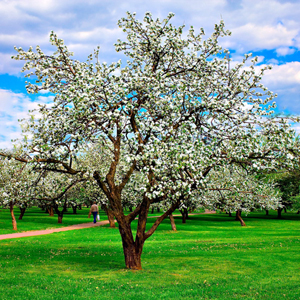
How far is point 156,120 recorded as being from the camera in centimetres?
1305

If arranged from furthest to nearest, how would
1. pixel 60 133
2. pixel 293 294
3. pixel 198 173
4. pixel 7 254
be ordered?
pixel 7 254
pixel 60 133
pixel 198 173
pixel 293 294

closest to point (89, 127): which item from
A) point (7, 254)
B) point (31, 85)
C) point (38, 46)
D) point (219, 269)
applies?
point (31, 85)

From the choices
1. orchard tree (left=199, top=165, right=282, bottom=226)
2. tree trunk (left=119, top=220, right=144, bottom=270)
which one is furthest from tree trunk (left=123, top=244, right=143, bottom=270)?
orchard tree (left=199, top=165, right=282, bottom=226)

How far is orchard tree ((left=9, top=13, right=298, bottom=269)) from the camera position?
37.5 ft

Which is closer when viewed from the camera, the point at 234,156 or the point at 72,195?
the point at 234,156

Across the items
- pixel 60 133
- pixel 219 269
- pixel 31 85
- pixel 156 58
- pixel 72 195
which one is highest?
pixel 156 58

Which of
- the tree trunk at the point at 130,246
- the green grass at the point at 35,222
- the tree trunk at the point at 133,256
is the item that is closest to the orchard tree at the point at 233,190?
the tree trunk at the point at 130,246

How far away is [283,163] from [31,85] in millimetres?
10886

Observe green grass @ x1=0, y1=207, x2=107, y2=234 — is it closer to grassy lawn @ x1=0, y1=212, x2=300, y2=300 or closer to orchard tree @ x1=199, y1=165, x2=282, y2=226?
grassy lawn @ x1=0, y1=212, x2=300, y2=300

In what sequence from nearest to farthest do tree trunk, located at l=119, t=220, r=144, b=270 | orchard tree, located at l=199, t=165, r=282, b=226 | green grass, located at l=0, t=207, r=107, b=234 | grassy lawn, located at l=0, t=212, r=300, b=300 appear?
grassy lawn, located at l=0, t=212, r=300, b=300 → tree trunk, located at l=119, t=220, r=144, b=270 → orchard tree, located at l=199, t=165, r=282, b=226 → green grass, located at l=0, t=207, r=107, b=234

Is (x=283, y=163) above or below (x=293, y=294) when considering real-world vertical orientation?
above

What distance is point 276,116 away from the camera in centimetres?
1249

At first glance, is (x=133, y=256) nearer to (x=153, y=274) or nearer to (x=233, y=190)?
(x=153, y=274)

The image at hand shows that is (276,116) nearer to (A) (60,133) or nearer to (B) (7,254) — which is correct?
(A) (60,133)
